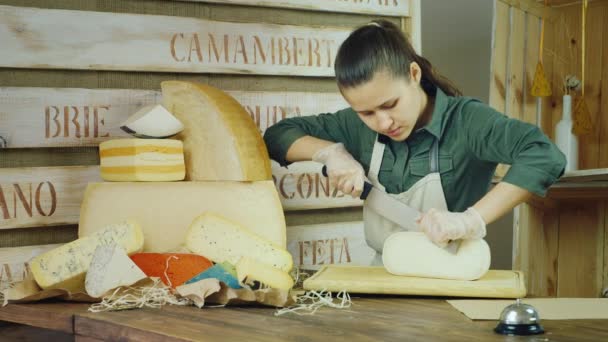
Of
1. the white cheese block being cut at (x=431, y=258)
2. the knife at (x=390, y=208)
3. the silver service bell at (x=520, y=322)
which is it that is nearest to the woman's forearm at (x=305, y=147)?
the knife at (x=390, y=208)

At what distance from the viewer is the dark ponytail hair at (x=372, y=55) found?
7.30 feet

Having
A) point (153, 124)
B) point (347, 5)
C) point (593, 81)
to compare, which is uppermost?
point (347, 5)

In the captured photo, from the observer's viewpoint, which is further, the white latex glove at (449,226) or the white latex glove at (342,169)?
the white latex glove at (342,169)

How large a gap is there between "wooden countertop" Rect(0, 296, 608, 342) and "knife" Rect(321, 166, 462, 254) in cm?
35

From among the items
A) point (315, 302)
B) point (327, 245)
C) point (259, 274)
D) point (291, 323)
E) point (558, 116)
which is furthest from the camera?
point (558, 116)

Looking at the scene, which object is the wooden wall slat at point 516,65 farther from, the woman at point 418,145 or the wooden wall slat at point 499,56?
the woman at point 418,145

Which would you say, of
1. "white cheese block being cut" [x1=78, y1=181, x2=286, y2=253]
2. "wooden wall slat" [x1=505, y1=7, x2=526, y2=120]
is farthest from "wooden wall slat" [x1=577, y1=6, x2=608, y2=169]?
"white cheese block being cut" [x1=78, y1=181, x2=286, y2=253]

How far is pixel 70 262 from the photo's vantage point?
2014 mm

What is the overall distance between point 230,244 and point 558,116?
2.35 meters

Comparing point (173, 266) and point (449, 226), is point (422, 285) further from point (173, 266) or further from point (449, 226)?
point (173, 266)

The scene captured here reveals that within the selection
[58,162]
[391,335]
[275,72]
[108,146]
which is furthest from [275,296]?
[275,72]

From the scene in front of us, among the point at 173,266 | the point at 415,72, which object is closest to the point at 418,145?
the point at 415,72

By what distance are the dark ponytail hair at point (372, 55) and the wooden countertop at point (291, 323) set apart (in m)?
0.63

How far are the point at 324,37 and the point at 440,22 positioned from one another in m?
1.52
